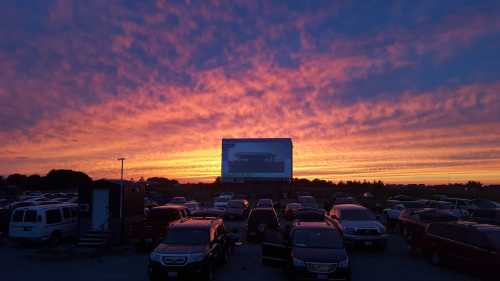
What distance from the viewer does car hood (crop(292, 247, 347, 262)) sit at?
424 inches

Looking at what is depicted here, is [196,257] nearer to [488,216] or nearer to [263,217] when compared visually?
[263,217]

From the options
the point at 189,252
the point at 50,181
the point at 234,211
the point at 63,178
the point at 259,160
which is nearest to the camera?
the point at 189,252

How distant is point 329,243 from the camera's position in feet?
39.1

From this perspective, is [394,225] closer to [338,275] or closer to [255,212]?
[255,212]

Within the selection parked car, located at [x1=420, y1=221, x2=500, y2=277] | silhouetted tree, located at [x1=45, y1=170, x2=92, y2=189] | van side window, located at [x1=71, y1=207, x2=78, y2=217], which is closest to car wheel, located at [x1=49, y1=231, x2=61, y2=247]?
van side window, located at [x1=71, y1=207, x2=78, y2=217]

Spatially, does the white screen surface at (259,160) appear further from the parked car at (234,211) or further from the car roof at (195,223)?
the car roof at (195,223)

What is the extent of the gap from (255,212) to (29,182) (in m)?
96.3

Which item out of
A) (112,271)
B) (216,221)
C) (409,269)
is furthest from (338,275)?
(112,271)

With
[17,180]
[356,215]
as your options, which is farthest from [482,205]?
[17,180]

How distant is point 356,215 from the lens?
18.1 meters

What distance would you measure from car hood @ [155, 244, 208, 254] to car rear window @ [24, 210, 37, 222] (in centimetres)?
1031

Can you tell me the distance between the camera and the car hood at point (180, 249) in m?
11.4

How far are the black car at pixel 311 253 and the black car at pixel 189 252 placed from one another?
1760mm

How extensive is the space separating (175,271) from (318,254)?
12.9 ft
